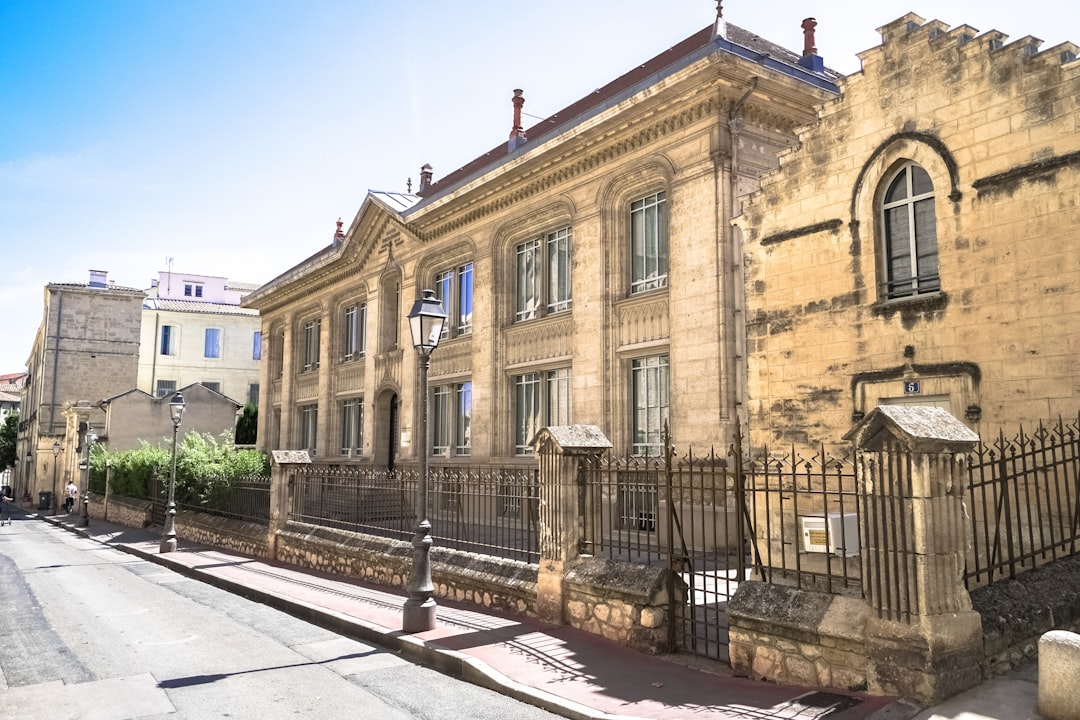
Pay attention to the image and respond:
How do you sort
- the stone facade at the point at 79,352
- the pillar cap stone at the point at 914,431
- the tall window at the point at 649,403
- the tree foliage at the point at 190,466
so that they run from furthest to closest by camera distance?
the stone facade at the point at 79,352 < the tree foliage at the point at 190,466 < the tall window at the point at 649,403 < the pillar cap stone at the point at 914,431

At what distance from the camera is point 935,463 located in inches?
219

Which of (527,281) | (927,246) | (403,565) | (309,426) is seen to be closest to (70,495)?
(309,426)

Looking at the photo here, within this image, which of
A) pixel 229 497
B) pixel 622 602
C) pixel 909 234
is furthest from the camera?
pixel 229 497

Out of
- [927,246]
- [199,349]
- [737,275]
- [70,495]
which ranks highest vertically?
[199,349]

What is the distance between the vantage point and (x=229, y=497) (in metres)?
18.7

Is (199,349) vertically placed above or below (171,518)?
above

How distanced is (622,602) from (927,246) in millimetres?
5847

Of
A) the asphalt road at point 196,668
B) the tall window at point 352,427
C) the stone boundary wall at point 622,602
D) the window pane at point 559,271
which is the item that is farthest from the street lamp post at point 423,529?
the tall window at point 352,427

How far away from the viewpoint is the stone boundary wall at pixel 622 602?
7.46m

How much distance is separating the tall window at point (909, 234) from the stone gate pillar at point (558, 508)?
14.4 ft

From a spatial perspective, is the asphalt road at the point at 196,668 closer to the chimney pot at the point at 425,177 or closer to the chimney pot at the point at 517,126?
the chimney pot at the point at 517,126

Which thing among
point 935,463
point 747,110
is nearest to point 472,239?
point 747,110

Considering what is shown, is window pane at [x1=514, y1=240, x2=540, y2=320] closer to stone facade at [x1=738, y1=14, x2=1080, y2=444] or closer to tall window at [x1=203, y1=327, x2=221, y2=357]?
stone facade at [x1=738, y1=14, x2=1080, y2=444]

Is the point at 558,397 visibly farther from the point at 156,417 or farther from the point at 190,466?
the point at 156,417
